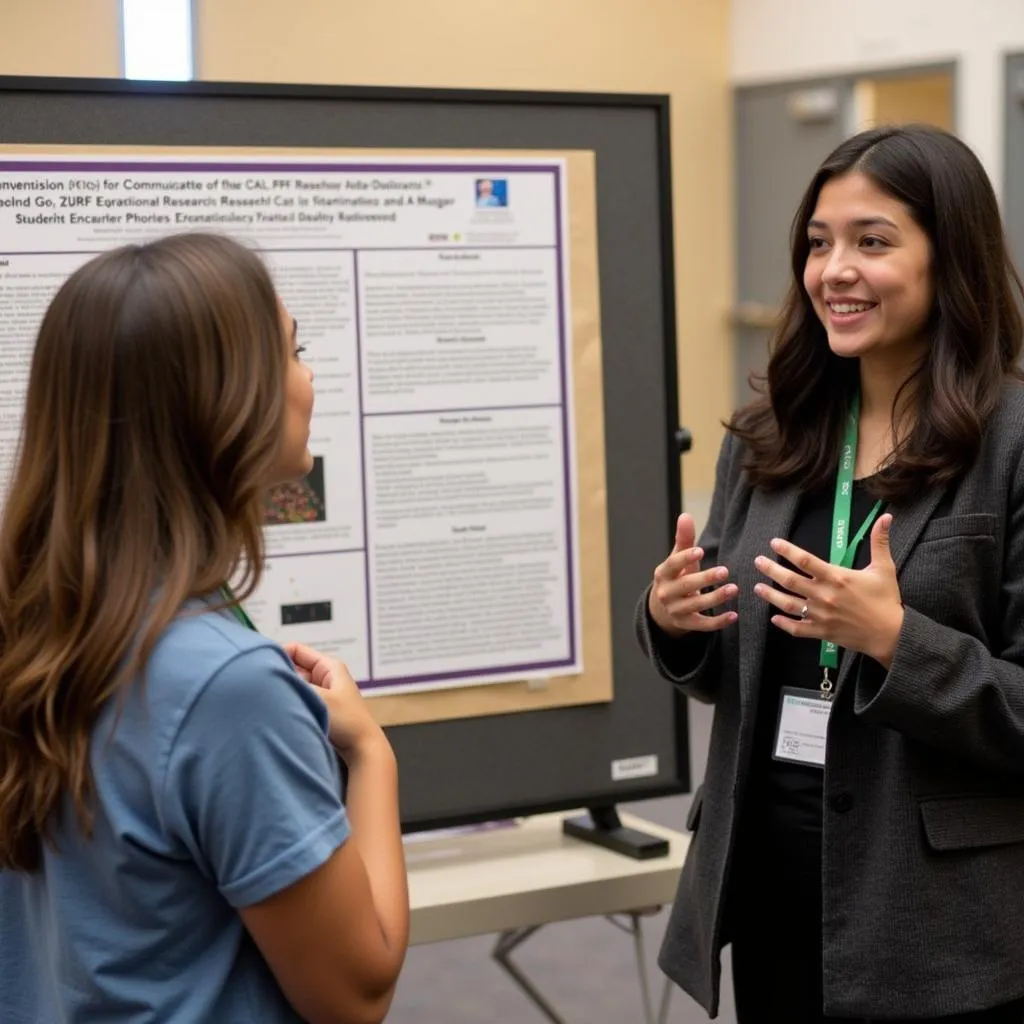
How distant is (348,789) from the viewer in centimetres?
116

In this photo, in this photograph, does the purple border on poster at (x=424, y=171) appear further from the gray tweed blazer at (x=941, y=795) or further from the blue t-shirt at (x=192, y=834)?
the blue t-shirt at (x=192, y=834)

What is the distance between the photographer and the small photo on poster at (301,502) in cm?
200

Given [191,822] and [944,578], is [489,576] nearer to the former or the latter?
[944,578]

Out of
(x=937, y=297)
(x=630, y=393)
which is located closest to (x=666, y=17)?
(x=630, y=393)

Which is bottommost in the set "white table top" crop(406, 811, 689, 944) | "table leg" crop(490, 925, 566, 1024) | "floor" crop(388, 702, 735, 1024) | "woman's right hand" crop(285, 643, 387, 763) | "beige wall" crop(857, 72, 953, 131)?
"floor" crop(388, 702, 735, 1024)

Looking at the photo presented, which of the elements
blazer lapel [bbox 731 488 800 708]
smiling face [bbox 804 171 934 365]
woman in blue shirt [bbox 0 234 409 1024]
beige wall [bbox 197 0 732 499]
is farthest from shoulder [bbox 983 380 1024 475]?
beige wall [bbox 197 0 732 499]

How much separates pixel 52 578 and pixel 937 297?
1.05 meters

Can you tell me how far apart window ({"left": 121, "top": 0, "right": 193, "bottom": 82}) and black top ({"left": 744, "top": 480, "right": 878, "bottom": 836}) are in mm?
2814

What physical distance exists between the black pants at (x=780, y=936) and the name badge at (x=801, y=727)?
3.7 inches

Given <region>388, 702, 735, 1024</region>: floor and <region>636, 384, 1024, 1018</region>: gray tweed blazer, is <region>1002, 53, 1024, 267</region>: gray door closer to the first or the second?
<region>388, 702, 735, 1024</region>: floor

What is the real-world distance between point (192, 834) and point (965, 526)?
3.00ft

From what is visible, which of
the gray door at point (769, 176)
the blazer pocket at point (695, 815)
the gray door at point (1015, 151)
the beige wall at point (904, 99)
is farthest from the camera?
the gray door at point (769, 176)

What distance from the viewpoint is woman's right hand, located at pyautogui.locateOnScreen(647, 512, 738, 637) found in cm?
165

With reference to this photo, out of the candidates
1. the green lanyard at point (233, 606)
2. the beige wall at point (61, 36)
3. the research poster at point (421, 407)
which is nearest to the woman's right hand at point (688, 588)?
the research poster at point (421, 407)
